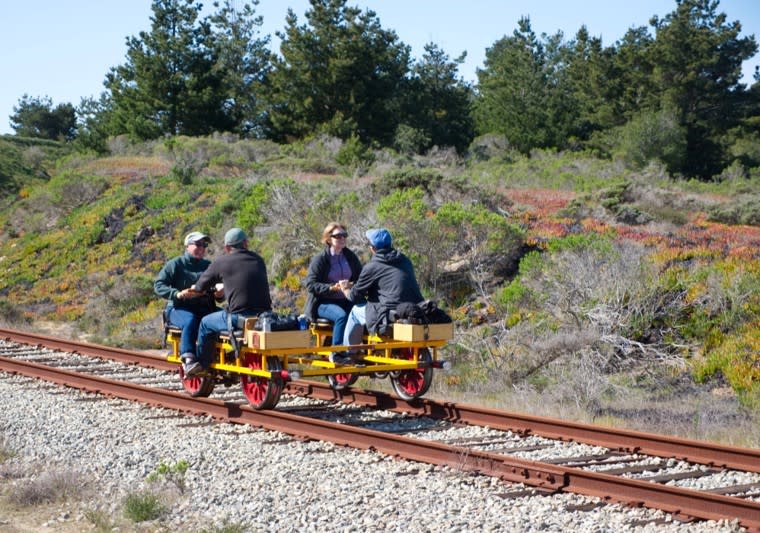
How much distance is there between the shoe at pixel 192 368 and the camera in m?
10.9

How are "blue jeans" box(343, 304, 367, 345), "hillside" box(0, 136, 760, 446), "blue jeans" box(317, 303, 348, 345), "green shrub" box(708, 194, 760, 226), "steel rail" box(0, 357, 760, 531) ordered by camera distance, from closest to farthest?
1. "steel rail" box(0, 357, 760, 531)
2. "blue jeans" box(343, 304, 367, 345)
3. "blue jeans" box(317, 303, 348, 345)
4. "hillside" box(0, 136, 760, 446)
5. "green shrub" box(708, 194, 760, 226)

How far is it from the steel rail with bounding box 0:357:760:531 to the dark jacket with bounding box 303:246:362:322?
1635mm

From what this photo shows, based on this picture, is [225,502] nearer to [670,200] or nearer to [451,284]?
[451,284]

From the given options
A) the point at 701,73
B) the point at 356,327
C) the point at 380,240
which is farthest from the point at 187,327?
the point at 701,73

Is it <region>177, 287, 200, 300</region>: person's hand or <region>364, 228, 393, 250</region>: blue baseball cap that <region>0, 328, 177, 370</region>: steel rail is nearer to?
<region>177, 287, 200, 300</region>: person's hand

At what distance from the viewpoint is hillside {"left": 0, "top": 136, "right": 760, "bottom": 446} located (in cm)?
1303

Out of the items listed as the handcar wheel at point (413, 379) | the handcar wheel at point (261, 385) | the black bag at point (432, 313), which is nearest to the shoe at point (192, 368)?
the handcar wheel at point (261, 385)

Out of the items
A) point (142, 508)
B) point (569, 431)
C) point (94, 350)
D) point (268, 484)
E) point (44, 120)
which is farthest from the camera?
point (44, 120)

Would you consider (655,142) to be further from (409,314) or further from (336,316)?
(409,314)

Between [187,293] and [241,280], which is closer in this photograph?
[241,280]

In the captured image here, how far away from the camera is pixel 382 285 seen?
10.8m

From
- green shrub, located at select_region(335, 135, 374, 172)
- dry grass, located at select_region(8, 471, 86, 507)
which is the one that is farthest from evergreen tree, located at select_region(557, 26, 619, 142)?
dry grass, located at select_region(8, 471, 86, 507)

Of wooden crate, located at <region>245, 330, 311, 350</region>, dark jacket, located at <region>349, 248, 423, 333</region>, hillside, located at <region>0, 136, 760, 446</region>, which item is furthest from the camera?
hillside, located at <region>0, 136, 760, 446</region>

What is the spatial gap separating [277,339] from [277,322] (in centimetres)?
19
